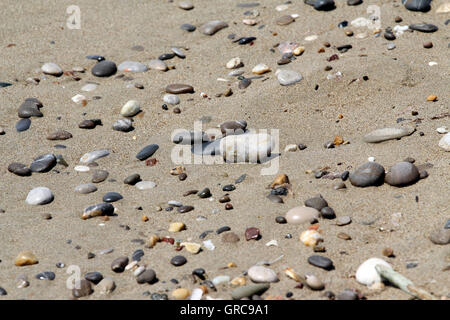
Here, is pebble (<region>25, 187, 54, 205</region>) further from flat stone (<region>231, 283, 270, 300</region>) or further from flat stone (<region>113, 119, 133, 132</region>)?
flat stone (<region>231, 283, 270, 300</region>)

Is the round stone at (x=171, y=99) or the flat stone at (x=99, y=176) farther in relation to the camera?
the round stone at (x=171, y=99)

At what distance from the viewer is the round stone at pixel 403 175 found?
3166 millimetres

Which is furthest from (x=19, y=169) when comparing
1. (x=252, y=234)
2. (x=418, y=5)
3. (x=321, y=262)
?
(x=418, y=5)

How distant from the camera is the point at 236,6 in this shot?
17.6 ft

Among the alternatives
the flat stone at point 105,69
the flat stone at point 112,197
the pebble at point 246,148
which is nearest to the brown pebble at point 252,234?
the pebble at point 246,148

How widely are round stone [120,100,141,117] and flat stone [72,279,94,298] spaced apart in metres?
1.77

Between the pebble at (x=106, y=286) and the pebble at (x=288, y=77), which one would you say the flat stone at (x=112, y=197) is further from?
the pebble at (x=288, y=77)

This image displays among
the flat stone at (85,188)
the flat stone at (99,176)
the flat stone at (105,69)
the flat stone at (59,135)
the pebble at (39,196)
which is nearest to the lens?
the pebble at (39,196)

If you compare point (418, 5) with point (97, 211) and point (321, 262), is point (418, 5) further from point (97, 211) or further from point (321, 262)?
point (97, 211)

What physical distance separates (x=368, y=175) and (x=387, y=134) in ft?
1.64

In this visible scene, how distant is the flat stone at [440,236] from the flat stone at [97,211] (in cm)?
166

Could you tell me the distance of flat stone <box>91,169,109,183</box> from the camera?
3.67m

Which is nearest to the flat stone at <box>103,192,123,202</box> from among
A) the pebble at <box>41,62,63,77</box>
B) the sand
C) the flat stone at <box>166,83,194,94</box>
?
the sand
